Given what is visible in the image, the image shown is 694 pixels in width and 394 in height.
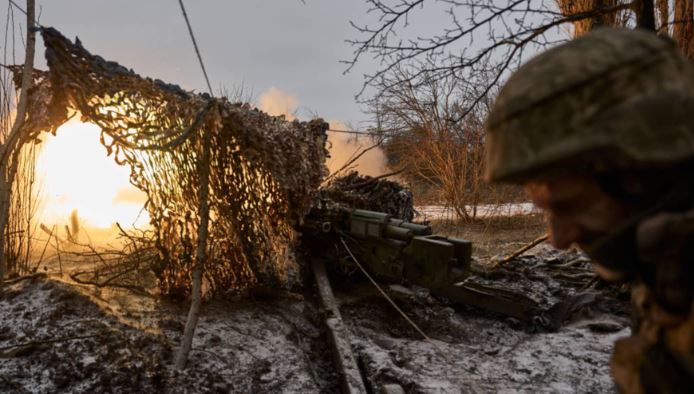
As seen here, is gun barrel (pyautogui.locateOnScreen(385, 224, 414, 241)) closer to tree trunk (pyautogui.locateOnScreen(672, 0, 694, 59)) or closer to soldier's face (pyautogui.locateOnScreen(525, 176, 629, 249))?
tree trunk (pyautogui.locateOnScreen(672, 0, 694, 59))

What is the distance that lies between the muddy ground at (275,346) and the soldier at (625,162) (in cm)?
311

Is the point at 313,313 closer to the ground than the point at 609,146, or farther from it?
closer to the ground

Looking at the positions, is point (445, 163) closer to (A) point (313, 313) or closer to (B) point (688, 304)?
(A) point (313, 313)

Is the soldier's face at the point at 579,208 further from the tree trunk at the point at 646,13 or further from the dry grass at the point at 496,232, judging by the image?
the dry grass at the point at 496,232

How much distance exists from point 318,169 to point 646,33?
4659 millimetres

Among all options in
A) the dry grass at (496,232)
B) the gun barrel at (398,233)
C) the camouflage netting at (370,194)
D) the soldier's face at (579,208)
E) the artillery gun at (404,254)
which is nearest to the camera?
the soldier's face at (579,208)

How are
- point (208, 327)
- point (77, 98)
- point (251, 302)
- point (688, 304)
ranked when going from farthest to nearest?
1. point (251, 302)
2. point (208, 327)
3. point (77, 98)
4. point (688, 304)

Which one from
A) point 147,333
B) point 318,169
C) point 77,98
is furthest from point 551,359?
point 77,98

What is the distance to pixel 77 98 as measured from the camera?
11.9 feet

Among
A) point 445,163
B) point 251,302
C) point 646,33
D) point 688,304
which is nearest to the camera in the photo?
point 688,304

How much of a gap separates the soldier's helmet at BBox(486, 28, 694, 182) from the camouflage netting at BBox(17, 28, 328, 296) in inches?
118

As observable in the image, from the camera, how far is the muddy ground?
369 centimetres

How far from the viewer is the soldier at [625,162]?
83 cm

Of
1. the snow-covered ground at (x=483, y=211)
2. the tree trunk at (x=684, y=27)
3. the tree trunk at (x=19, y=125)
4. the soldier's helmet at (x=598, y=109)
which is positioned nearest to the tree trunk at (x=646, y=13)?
the tree trunk at (x=684, y=27)
